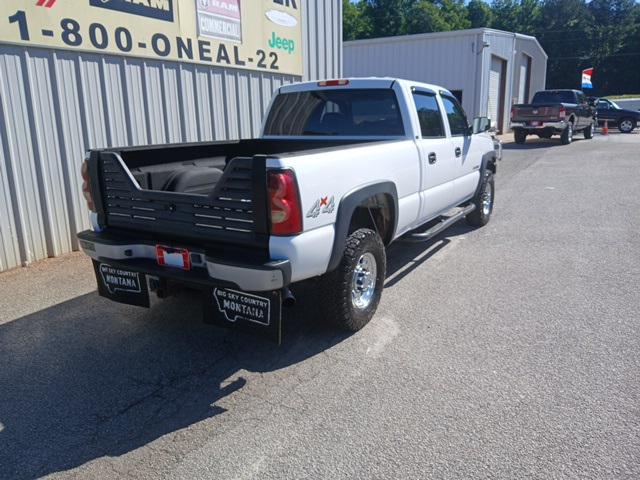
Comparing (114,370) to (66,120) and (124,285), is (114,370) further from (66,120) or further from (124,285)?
(66,120)

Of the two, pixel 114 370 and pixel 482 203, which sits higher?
pixel 482 203

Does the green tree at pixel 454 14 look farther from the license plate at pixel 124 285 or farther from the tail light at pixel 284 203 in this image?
the tail light at pixel 284 203


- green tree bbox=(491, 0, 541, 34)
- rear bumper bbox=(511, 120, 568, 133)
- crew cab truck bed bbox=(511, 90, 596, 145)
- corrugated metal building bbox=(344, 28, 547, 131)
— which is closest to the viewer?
crew cab truck bed bbox=(511, 90, 596, 145)

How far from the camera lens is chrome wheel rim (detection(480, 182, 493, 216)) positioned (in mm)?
7191

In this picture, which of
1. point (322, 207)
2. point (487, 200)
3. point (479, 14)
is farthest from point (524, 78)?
point (479, 14)

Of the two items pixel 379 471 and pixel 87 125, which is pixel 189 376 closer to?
pixel 379 471

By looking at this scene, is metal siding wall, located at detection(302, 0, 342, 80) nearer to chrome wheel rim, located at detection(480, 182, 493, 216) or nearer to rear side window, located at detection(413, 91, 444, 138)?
chrome wheel rim, located at detection(480, 182, 493, 216)

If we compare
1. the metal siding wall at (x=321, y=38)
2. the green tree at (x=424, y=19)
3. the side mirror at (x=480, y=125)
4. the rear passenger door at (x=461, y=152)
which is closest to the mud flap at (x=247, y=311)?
the rear passenger door at (x=461, y=152)

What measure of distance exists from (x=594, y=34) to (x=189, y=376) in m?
71.8

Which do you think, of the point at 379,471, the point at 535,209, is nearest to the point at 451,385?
the point at 379,471

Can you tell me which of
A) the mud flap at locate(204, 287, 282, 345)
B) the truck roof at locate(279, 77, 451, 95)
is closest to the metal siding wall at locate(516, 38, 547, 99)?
the truck roof at locate(279, 77, 451, 95)

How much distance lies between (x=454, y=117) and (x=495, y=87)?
2041cm

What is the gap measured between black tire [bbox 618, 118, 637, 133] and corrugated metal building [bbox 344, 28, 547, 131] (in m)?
8.01

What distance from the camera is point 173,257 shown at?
3.40 meters
